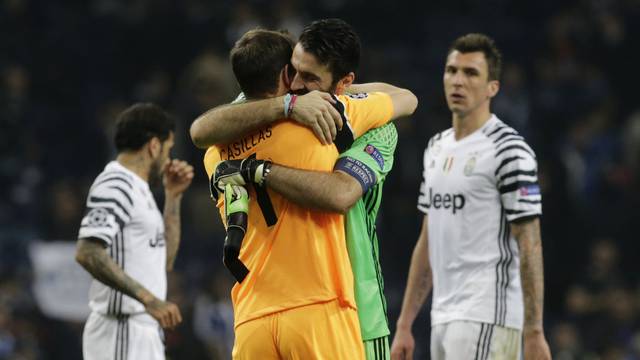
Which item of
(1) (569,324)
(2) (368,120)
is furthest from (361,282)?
(1) (569,324)

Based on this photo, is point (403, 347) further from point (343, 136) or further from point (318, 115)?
point (318, 115)

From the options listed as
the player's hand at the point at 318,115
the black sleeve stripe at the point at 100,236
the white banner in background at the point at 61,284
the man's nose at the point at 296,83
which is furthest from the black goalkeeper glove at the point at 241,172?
the white banner in background at the point at 61,284

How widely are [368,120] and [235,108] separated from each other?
543 mm

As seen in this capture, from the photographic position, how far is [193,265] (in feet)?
39.0

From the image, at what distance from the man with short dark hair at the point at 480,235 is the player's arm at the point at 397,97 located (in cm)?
118

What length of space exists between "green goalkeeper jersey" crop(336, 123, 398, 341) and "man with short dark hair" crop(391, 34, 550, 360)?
1346 mm

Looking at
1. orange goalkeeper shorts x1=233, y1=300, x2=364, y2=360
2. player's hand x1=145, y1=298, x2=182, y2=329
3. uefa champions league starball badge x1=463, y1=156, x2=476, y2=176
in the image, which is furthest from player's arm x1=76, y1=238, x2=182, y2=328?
uefa champions league starball badge x1=463, y1=156, x2=476, y2=176

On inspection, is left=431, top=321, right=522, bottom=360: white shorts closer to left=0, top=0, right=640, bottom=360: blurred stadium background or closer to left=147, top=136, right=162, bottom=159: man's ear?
left=147, top=136, right=162, bottom=159: man's ear

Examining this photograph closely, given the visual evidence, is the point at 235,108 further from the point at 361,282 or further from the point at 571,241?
the point at 571,241

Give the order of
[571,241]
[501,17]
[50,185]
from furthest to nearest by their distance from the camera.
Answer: [501,17] < [50,185] < [571,241]

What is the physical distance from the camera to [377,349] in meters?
4.64

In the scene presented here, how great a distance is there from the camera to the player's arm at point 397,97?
487cm

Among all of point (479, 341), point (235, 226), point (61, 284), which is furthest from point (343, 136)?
point (61, 284)

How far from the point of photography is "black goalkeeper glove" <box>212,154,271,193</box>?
4.47 metres
